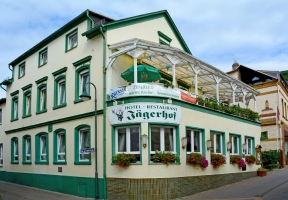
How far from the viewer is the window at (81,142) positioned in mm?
16664

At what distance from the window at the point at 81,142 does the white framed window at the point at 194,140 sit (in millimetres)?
4826

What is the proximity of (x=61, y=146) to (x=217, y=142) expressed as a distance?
8606mm

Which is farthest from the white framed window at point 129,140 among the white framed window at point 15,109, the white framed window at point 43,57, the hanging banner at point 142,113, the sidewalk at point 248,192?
the white framed window at point 15,109

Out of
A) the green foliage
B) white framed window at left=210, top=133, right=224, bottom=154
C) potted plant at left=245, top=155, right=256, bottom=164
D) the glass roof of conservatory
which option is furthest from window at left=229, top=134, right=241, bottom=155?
the green foliage

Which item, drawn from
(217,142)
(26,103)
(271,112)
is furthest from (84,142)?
(271,112)

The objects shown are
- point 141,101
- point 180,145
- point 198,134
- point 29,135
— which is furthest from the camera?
point 29,135

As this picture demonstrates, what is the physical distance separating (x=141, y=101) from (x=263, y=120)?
75.4ft

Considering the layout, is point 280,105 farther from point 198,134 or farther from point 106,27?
point 106,27

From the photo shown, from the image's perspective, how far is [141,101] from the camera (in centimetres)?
1438

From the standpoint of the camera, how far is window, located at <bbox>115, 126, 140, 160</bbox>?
14.5m

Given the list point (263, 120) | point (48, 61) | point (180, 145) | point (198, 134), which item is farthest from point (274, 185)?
point (263, 120)

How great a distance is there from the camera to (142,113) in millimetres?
14234

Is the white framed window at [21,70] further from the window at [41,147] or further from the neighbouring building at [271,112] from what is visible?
the neighbouring building at [271,112]

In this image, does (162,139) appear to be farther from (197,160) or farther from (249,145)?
(249,145)
